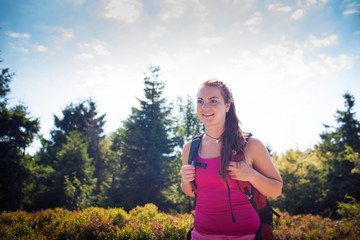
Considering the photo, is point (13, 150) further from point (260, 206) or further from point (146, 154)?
point (260, 206)

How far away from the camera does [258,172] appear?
5.41 ft

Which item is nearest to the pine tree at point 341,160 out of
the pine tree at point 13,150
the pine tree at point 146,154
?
the pine tree at point 146,154

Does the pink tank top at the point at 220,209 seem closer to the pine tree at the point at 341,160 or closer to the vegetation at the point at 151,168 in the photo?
the vegetation at the point at 151,168

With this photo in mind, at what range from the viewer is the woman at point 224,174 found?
1.59m

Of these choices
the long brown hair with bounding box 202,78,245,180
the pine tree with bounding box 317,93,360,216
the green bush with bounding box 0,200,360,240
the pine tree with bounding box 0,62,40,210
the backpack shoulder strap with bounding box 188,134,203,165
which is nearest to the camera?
the long brown hair with bounding box 202,78,245,180

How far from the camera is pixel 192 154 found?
2.03m

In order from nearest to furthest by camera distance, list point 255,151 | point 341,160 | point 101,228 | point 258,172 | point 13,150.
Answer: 1. point 258,172
2. point 255,151
3. point 101,228
4. point 341,160
5. point 13,150

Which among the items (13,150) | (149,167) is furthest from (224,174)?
(13,150)

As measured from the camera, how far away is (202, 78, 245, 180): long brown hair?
173 cm

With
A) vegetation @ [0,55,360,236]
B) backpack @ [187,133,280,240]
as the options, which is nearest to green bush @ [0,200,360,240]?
backpack @ [187,133,280,240]

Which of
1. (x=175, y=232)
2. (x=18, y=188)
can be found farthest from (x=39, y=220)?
(x=18, y=188)

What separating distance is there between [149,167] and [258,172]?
16393 millimetres

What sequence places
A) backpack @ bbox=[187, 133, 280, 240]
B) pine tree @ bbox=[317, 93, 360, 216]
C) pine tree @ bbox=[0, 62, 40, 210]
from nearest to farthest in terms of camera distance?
backpack @ bbox=[187, 133, 280, 240] < pine tree @ bbox=[317, 93, 360, 216] < pine tree @ bbox=[0, 62, 40, 210]

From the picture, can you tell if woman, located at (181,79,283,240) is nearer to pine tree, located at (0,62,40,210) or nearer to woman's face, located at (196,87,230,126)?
woman's face, located at (196,87,230,126)
